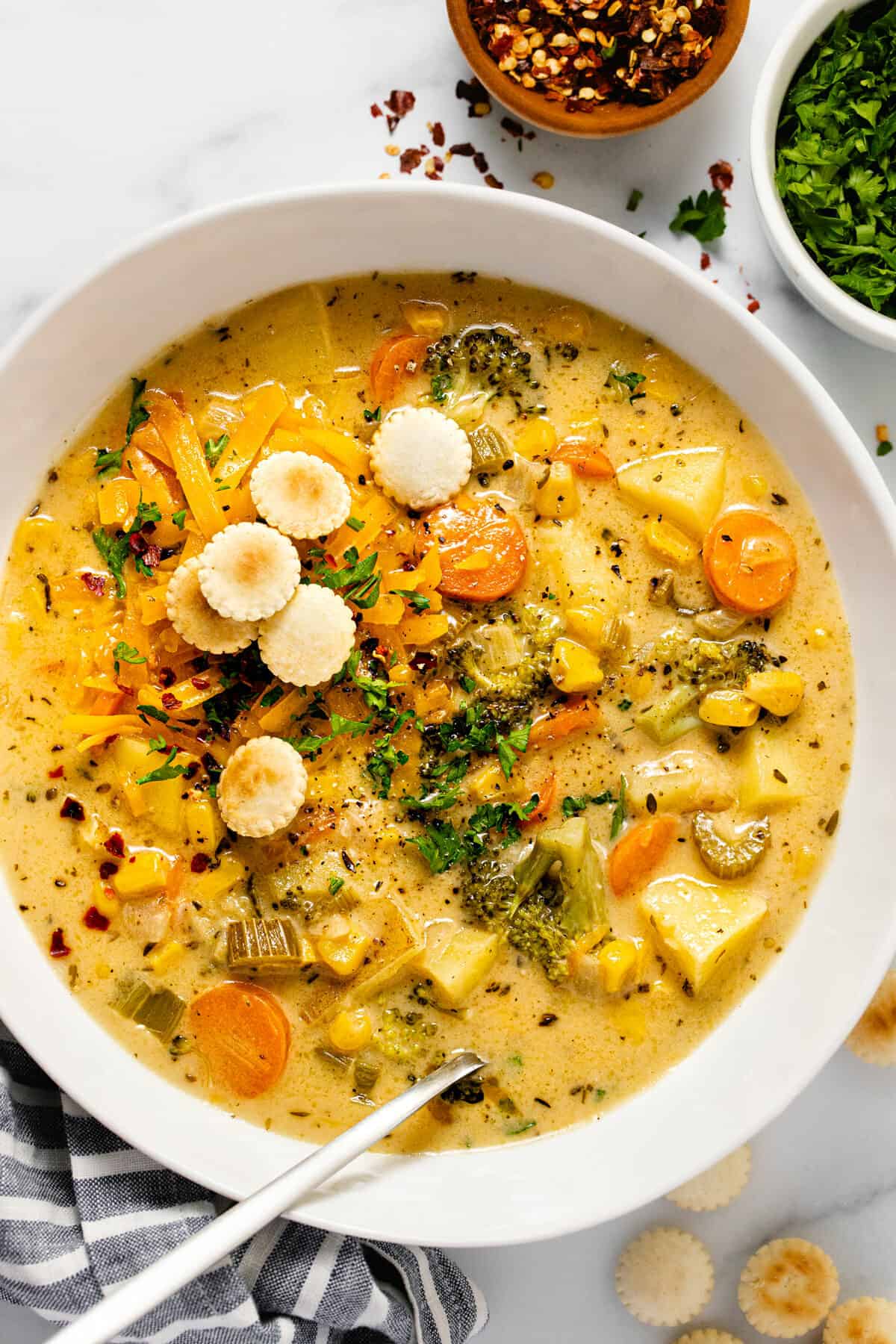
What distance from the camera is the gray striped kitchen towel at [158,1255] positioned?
11.5 ft

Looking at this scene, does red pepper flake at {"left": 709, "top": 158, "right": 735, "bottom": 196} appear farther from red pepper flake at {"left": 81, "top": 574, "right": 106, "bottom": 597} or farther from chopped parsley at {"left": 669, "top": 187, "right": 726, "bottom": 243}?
red pepper flake at {"left": 81, "top": 574, "right": 106, "bottom": 597}

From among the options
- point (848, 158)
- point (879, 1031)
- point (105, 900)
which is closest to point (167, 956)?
point (105, 900)

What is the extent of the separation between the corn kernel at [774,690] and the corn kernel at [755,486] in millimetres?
584

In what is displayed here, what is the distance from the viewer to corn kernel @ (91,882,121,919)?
3707 millimetres

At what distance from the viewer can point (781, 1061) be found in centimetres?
368

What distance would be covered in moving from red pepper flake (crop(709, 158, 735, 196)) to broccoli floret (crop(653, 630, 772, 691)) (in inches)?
60.9

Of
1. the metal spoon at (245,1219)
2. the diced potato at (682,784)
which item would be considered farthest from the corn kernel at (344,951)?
the diced potato at (682,784)

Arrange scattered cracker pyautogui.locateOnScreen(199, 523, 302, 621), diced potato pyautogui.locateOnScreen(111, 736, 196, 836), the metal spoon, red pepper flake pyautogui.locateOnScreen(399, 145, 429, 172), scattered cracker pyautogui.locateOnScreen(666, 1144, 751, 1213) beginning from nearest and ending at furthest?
the metal spoon → scattered cracker pyautogui.locateOnScreen(199, 523, 302, 621) → diced potato pyautogui.locateOnScreen(111, 736, 196, 836) → red pepper flake pyautogui.locateOnScreen(399, 145, 429, 172) → scattered cracker pyautogui.locateOnScreen(666, 1144, 751, 1213)

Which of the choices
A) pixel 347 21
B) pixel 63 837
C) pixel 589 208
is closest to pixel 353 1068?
pixel 63 837

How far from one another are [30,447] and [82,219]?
836mm

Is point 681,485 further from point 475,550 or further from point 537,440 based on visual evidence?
point 475,550

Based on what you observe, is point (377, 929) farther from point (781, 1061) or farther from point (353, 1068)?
point (781, 1061)

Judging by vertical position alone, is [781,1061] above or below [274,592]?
below

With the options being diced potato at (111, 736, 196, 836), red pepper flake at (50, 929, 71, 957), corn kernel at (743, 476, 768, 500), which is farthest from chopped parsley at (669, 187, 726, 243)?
red pepper flake at (50, 929, 71, 957)
